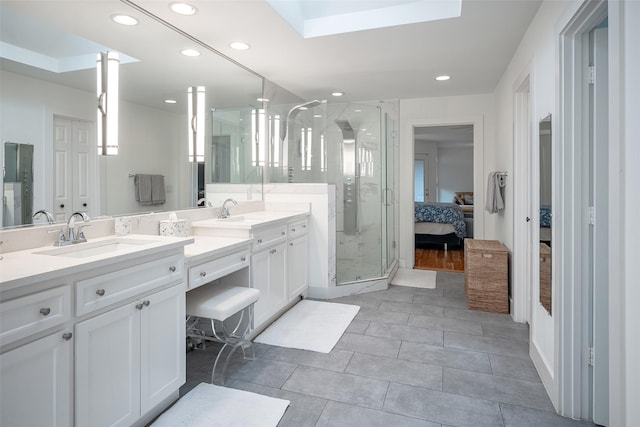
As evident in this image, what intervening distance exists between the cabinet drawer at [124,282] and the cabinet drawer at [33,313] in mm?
57

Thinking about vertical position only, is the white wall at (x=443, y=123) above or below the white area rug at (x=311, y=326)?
above

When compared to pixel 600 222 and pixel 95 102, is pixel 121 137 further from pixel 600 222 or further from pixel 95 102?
pixel 600 222

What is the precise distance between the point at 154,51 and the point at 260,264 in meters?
1.78

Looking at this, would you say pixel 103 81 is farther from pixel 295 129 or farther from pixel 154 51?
pixel 295 129

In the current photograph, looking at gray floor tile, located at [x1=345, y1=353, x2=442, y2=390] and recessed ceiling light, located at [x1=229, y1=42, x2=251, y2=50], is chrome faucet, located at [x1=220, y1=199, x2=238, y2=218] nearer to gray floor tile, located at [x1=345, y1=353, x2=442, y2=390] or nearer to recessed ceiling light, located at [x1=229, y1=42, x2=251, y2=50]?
recessed ceiling light, located at [x1=229, y1=42, x2=251, y2=50]

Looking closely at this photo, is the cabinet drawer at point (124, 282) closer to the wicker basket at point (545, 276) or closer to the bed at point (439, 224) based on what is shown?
the wicker basket at point (545, 276)

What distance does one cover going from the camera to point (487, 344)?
9.11 ft

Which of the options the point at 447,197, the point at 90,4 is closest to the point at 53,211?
the point at 90,4

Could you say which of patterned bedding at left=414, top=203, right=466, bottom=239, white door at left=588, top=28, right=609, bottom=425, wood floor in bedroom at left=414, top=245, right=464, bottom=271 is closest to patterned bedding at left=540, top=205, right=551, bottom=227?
white door at left=588, top=28, right=609, bottom=425

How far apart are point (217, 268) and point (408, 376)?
4.49ft

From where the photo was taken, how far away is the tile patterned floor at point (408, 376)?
6.25 ft

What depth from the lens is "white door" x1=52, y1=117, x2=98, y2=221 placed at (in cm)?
197

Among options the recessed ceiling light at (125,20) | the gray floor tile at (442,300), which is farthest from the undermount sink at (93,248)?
the gray floor tile at (442,300)

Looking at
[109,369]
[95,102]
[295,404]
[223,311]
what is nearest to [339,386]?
[295,404]
